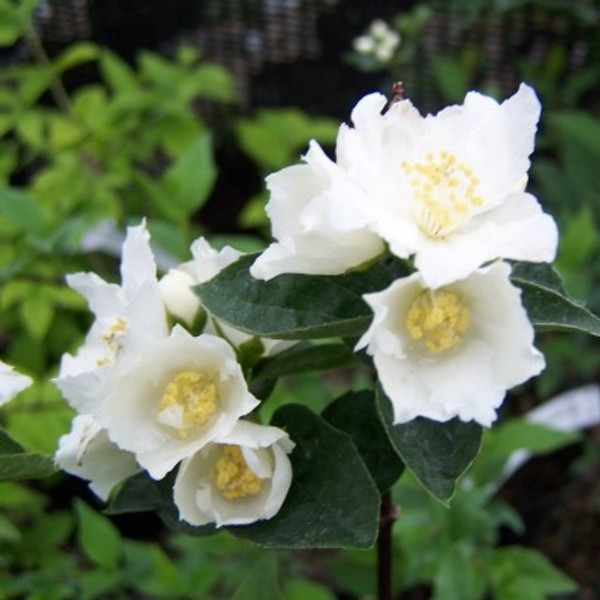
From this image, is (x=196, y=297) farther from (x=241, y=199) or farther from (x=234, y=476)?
(x=241, y=199)

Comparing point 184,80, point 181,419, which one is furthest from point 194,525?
point 184,80

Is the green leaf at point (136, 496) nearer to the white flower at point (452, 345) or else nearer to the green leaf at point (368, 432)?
the green leaf at point (368, 432)

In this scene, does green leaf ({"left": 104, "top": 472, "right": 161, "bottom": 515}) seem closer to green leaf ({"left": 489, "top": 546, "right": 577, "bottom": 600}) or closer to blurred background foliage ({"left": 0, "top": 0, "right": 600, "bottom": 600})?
blurred background foliage ({"left": 0, "top": 0, "right": 600, "bottom": 600})

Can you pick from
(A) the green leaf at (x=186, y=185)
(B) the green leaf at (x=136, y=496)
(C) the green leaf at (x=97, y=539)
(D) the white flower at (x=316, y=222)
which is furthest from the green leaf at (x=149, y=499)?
(A) the green leaf at (x=186, y=185)

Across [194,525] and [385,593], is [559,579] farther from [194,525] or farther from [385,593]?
[194,525]

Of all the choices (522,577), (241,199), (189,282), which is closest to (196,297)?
(189,282)

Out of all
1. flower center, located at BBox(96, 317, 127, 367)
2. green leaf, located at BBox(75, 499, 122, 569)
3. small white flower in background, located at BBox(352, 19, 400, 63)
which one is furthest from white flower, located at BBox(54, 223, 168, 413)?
small white flower in background, located at BBox(352, 19, 400, 63)
